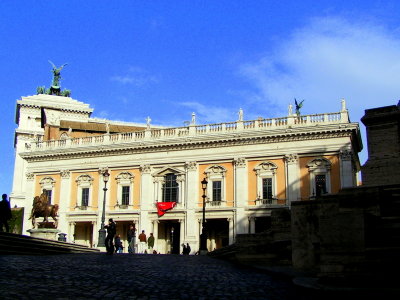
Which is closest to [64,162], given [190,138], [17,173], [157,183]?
[157,183]

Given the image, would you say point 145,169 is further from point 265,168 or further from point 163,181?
point 265,168

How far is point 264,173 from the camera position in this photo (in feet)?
145

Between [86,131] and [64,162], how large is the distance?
562 inches

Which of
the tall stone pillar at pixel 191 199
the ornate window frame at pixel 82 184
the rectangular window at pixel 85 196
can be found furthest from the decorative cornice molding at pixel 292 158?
the rectangular window at pixel 85 196

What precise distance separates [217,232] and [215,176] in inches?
194

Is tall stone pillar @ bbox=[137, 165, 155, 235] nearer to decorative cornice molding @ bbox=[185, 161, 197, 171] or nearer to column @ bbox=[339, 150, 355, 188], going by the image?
decorative cornice molding @ bbox=[185, 161, 197, 171]

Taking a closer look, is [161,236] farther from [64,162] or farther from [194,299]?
[194,299]

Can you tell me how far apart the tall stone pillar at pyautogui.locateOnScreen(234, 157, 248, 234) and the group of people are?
24.4 feet

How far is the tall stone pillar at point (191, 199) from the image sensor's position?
4505 centimetres

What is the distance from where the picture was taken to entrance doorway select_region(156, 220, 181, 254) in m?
47.3

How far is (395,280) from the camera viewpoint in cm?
855

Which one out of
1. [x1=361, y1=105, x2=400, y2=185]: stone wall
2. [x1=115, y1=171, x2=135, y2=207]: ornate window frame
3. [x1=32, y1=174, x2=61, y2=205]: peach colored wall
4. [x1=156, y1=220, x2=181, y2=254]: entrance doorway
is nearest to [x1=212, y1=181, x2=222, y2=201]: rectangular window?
[x1=156, y1=220, x2=181, y2=254]: entrance doorway

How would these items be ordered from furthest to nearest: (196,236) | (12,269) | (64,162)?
1. (64,162)
2. (196,236)
3. (12,269)

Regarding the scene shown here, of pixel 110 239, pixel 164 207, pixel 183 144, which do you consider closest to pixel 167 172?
pixel 183 144
